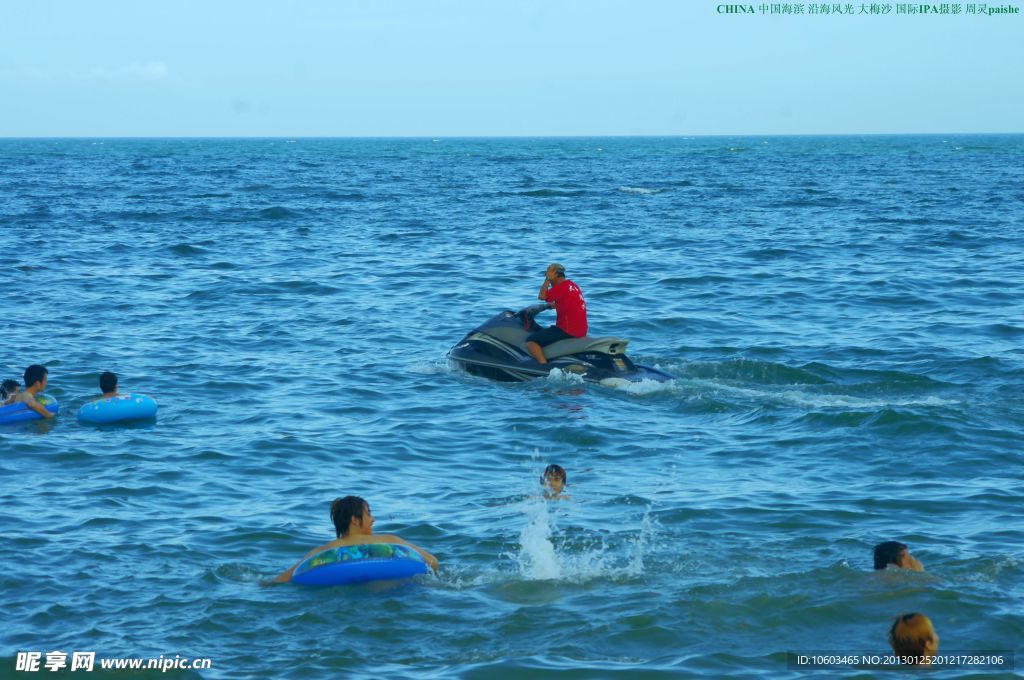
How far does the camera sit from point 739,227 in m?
38.9

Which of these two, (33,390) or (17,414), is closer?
(17,414)

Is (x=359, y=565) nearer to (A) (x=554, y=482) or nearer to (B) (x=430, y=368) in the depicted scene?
(A) (x=554, y=482)

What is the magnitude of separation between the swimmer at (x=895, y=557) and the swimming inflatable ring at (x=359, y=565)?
3674 millimetres

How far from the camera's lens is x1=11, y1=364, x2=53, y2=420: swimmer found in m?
14.4

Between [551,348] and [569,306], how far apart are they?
0.66 m

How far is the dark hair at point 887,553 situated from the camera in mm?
9242

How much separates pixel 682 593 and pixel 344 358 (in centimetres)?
1081

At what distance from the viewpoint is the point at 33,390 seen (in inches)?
573

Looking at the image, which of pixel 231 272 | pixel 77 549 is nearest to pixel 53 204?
pixel 231 272

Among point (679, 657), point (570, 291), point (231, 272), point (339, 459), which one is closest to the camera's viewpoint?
point (679, 657)

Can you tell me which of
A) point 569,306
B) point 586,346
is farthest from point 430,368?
point 586,346

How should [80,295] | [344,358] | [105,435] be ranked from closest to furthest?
1. [105,435]
2. [344,358]
3. [80,295]

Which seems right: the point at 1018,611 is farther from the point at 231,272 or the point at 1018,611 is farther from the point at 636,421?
the point at 231,272

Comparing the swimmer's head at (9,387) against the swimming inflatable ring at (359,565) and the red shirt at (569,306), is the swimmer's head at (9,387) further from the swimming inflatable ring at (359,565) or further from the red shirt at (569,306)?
the red shirt at (569,306)
